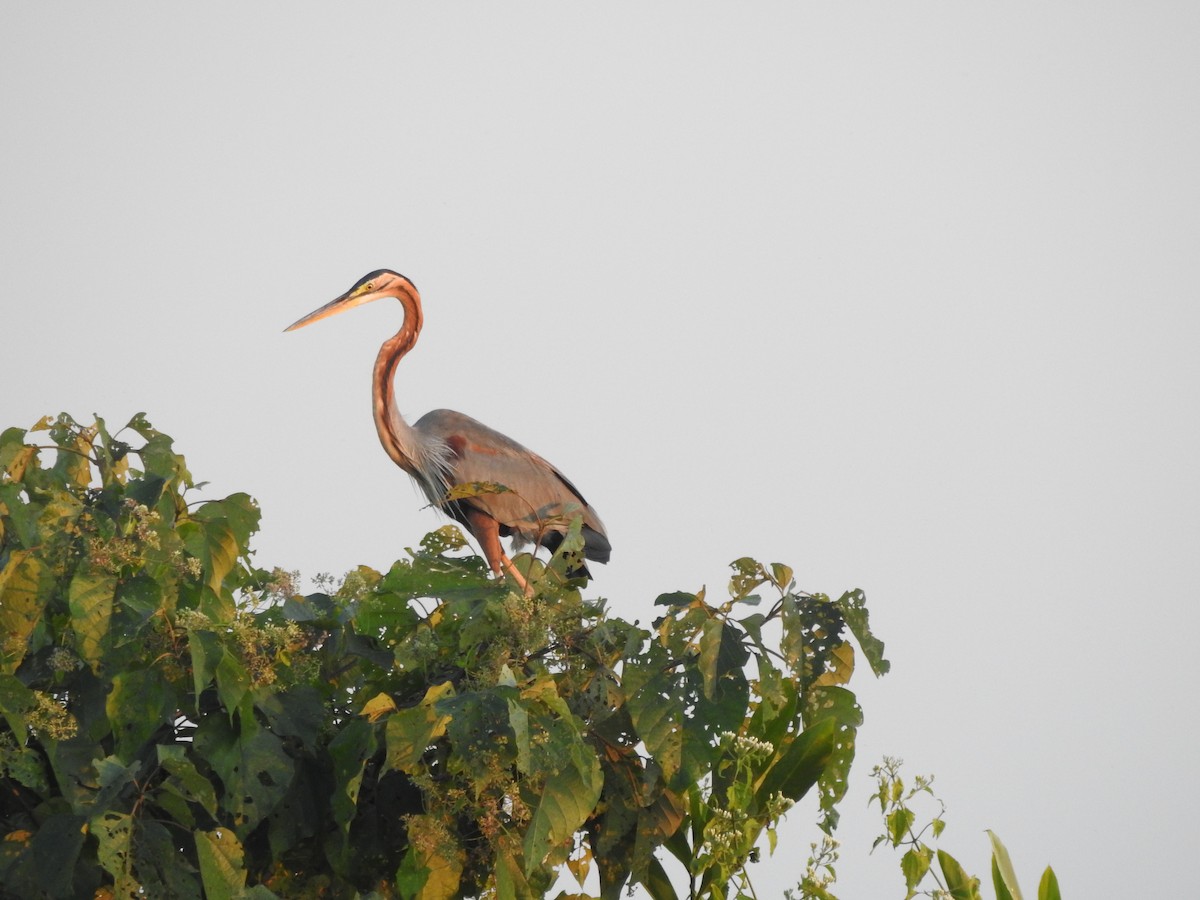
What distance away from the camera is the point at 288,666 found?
8.89 ft

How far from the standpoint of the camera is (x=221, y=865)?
2.36 m

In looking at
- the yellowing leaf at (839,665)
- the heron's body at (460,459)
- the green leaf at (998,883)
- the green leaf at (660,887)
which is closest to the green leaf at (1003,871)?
the green leaf at (998,883)

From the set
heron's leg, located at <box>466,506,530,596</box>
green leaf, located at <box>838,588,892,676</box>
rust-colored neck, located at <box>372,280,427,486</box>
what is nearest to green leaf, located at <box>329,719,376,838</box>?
green leaf, located at <box>838,588,892,676</box>

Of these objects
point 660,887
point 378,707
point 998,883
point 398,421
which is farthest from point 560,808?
point 398,421

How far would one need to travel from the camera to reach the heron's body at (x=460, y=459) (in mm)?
8484

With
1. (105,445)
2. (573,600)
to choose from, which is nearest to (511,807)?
(573,600)

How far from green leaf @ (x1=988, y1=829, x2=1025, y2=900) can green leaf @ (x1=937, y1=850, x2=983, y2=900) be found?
31 cm

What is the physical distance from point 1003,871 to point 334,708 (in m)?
2.26

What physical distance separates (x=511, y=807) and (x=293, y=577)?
28.5 inches

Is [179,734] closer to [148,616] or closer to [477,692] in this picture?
[148,616]

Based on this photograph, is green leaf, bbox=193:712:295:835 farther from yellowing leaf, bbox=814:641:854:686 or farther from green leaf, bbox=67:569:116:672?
yellowing leaf, bbox=814:641:854:686

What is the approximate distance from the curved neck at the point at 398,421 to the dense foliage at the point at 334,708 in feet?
17.9

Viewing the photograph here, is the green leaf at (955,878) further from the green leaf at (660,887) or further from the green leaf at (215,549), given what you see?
the green leaf at (215,549)

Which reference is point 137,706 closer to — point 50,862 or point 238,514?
point 50,862
